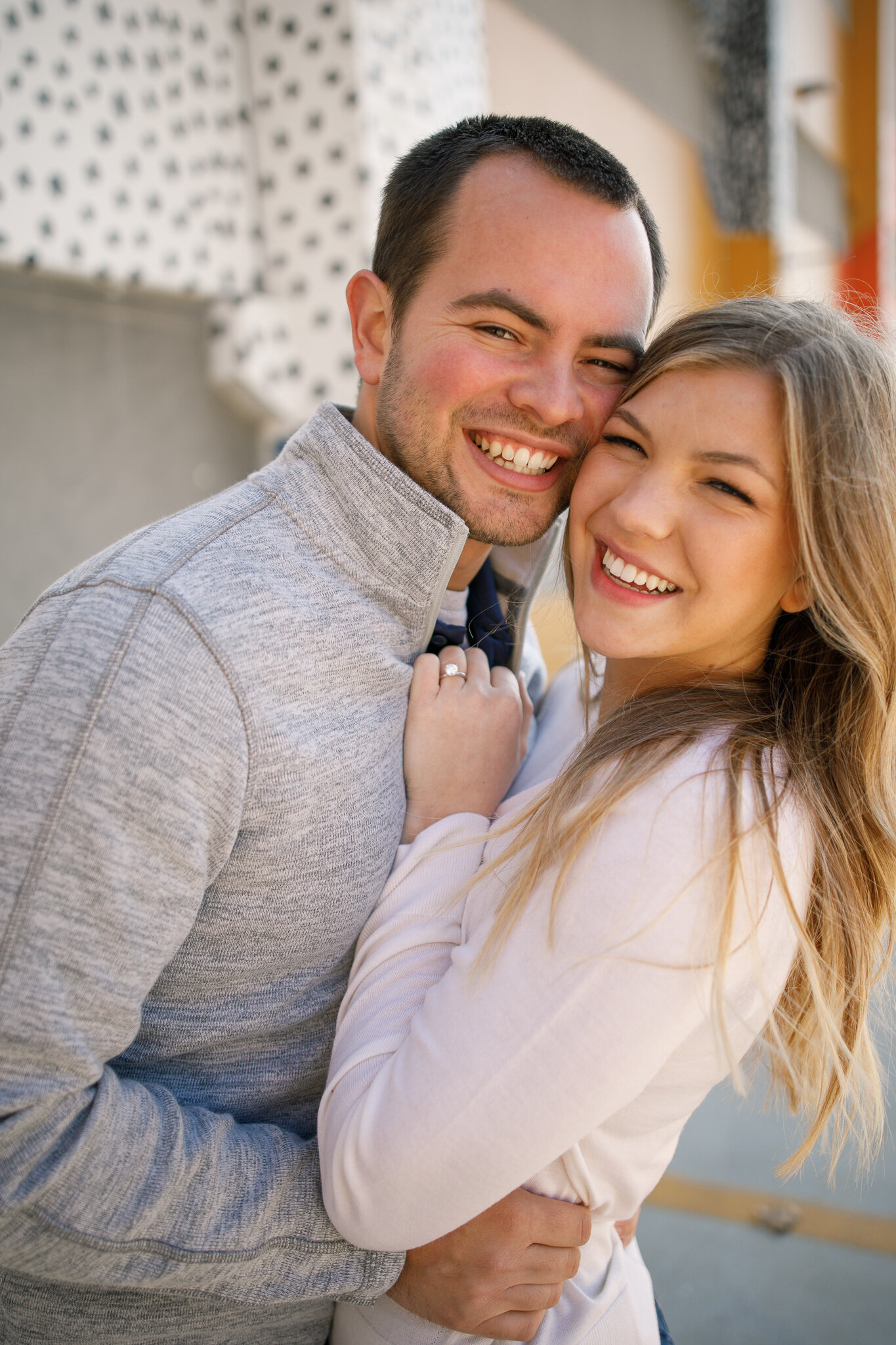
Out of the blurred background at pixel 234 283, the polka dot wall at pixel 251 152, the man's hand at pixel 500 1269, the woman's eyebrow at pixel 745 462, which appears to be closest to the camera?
the man's hand at pixel 500 1269

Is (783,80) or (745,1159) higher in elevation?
(783,80)

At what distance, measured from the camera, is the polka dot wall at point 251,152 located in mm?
3703

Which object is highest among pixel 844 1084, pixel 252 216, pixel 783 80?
pixel 783 80

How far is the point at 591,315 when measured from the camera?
54.7 inches

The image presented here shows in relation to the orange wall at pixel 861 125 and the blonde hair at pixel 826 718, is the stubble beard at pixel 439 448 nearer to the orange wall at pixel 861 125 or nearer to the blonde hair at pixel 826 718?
the blonde hair at pixel 826 718

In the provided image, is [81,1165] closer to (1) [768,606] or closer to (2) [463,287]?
(1) [768,606]

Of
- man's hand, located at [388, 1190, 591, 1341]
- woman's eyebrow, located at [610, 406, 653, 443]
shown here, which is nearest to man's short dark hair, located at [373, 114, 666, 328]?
woman's eyebrow, located at [610, 406, 653, 443]

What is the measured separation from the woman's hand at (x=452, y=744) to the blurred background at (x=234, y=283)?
1.88 feet

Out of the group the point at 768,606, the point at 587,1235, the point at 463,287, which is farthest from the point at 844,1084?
the point at 463,287

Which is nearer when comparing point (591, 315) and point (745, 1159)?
point (591, 315)

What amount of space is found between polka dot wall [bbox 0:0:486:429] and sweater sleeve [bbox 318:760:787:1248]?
3.48 meters

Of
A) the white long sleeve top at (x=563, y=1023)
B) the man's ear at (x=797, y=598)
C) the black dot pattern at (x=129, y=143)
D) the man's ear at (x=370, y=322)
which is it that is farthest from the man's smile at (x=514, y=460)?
the black dot pattern at (x=129, y=143)

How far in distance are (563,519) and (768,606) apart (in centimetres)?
59

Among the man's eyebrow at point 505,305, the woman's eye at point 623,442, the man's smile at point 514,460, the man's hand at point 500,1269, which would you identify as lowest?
the man's hand at point 500,1269
